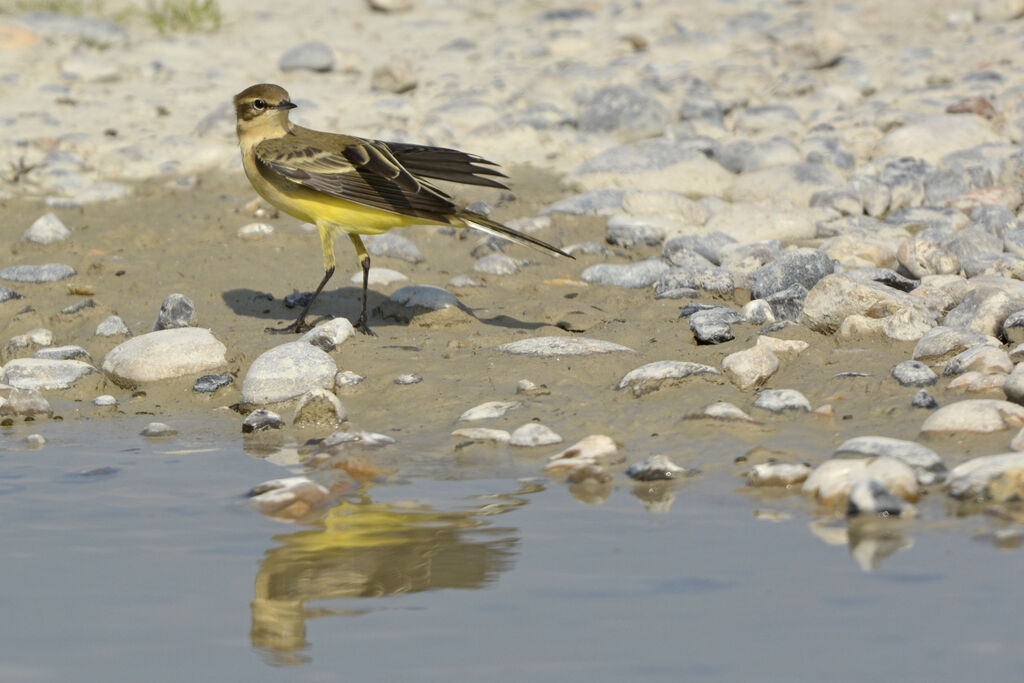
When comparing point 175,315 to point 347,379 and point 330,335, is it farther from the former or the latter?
point 347,379

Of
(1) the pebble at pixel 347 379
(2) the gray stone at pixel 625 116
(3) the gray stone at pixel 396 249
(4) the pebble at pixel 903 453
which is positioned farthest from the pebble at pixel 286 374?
(2) the gray stone at pixel 625 116

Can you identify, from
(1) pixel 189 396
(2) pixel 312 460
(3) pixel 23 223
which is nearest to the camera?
(2) pixel 312 460

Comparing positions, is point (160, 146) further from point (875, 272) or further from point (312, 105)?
point (875, 272)

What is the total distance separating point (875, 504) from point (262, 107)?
4.79 meters

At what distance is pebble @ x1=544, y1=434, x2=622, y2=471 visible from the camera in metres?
4.99

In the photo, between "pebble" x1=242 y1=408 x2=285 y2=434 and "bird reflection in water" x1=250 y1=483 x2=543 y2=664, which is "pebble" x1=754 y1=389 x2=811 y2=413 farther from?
"pebble" x1=242 y1=408 x2=285 y2=434

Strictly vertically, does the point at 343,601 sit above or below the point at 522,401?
above

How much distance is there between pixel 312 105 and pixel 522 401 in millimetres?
7207

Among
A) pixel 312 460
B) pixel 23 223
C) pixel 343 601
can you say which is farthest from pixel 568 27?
pixel 343 601

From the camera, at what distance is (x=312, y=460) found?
17.3ft

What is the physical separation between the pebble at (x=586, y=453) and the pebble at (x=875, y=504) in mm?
1097

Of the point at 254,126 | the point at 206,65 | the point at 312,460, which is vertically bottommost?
the point at 206,65

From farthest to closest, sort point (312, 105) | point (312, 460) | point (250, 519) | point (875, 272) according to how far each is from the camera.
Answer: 1. point (312, 105)
2. point (875, 272)
3. point (312, 460)
4. point (250, 519)

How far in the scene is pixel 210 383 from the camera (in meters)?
6.46
